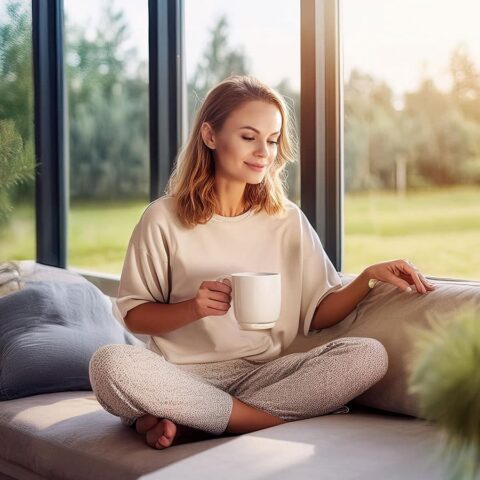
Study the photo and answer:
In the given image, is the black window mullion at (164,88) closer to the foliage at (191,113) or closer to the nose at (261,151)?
the foliage at (191,113)

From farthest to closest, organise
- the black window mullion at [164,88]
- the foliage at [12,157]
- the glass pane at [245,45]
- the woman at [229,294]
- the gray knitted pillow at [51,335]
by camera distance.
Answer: the black window mullion at [164,88] < the foliage at [12,157] < the glass pane at [245,45] < the gray knitted pillow at [51,335] < the woman at [229,294]

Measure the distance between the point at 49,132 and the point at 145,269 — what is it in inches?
88.9

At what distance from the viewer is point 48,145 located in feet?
14.9

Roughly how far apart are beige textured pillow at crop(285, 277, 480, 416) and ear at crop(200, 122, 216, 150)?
0.60 metres

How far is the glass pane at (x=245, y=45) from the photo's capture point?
3277mm

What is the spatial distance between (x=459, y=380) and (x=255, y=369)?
143 cm

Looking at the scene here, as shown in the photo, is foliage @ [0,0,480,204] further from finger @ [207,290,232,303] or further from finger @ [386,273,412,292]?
finger @ [207,290,232,303]

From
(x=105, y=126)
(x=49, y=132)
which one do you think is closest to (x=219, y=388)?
(x=105, y=126)

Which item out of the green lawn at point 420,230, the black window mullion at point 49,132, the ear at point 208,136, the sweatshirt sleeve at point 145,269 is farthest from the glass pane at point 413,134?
the black window mullion at point 49,132

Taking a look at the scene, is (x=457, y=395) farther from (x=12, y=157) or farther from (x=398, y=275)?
(x=12, y=157)

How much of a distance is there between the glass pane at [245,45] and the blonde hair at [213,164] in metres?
0.65

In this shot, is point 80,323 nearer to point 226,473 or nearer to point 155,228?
point 155,228

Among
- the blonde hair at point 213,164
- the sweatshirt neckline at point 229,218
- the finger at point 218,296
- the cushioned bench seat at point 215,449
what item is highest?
the blonde hair at point 213,164

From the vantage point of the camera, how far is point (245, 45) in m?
3.46
